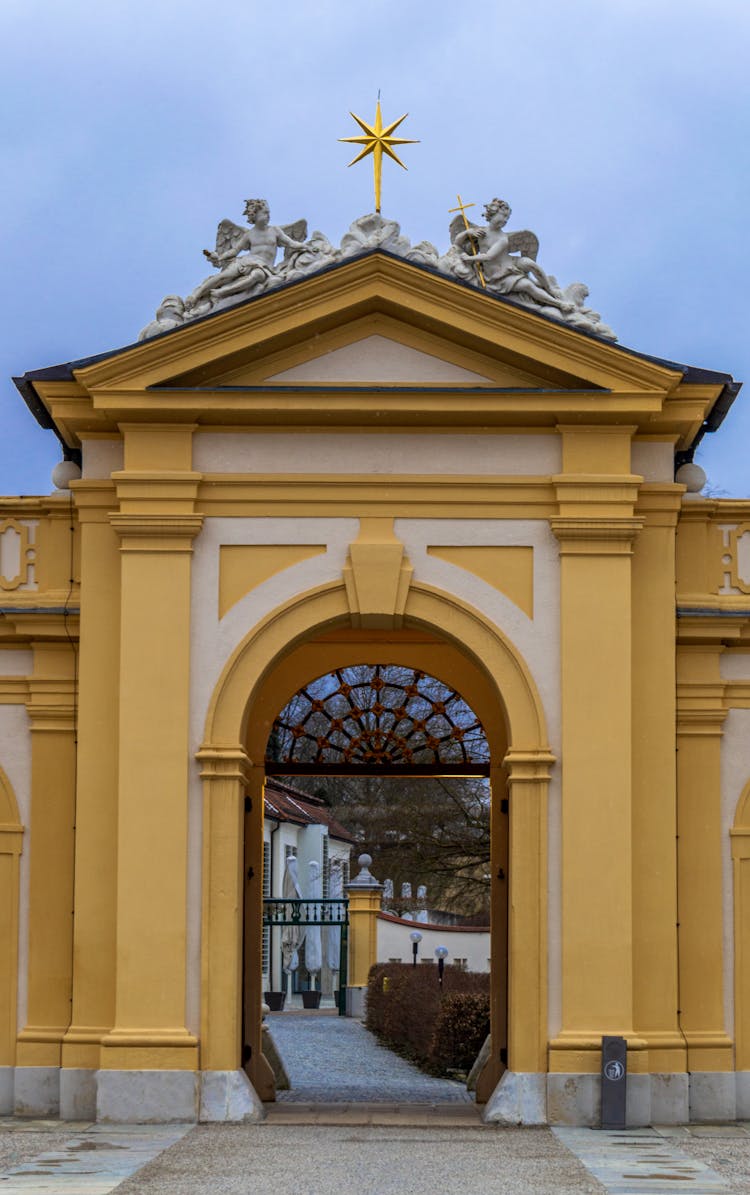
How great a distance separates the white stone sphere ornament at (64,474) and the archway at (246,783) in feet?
7.00

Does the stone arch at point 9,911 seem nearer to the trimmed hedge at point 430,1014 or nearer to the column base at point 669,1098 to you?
the column base at point 669,1098

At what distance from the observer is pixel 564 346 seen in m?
14.8

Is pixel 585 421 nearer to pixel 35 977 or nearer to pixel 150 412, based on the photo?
pixel 150 412

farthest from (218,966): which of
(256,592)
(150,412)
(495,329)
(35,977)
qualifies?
(495,329)

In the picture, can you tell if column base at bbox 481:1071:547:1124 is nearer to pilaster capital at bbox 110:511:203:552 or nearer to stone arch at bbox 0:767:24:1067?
stone arch at bbox 0:767:24:1067

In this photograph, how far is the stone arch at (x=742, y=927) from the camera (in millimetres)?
14969

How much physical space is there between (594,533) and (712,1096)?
4296mm

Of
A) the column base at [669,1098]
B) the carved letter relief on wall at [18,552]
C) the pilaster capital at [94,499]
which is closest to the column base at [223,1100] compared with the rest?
the column base at [669,1098]

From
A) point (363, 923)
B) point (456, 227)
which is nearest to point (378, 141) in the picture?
point (456, 227)

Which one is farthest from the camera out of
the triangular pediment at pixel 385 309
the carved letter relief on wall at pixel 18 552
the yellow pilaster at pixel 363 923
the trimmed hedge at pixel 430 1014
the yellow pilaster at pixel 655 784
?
the yellow pilaster at pixel 363 923

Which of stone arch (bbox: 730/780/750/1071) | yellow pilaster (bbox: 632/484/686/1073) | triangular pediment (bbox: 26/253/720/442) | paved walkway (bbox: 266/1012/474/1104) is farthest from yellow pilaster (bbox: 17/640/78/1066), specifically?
stone arch (bbox: 730/780/750/1071)

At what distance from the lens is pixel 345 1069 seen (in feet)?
75.9

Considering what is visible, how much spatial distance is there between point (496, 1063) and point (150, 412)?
6.08m

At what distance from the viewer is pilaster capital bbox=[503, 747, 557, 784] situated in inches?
575
